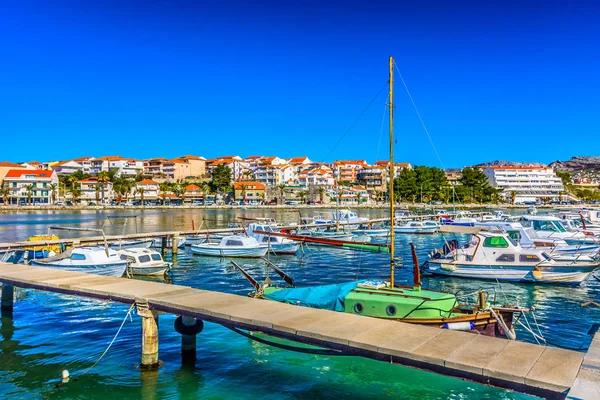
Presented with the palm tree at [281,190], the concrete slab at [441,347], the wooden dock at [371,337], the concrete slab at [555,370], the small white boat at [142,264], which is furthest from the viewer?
the palm tree at [281,190]

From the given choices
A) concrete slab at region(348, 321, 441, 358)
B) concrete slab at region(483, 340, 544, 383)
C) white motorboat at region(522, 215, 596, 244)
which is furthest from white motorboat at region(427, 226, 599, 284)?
concrete slab at region(483, 340, 544, 383)

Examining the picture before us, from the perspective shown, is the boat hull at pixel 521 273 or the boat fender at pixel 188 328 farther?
the boat hull at pixel 521 273

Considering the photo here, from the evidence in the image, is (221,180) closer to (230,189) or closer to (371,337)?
(230,189)

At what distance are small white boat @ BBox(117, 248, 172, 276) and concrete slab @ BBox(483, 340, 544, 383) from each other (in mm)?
25829

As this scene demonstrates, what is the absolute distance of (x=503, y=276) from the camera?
29.8m

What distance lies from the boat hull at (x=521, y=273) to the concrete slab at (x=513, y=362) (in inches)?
735

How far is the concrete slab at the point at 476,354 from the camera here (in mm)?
10422

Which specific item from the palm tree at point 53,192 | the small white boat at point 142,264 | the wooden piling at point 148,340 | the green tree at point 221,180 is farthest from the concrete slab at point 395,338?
the palm tree at point 53,192

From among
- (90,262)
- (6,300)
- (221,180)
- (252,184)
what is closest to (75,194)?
(221,180)

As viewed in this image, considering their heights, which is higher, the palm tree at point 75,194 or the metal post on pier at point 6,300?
the palm tree at point 75,194

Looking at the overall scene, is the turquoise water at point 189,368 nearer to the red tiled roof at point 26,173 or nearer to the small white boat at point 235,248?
the small white boat at point 235,248

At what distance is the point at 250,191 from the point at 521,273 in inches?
6090

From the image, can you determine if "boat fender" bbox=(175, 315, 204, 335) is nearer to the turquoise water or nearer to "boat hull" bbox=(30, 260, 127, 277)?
the turquoise water

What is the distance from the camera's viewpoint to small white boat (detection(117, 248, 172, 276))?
32.9 metres
